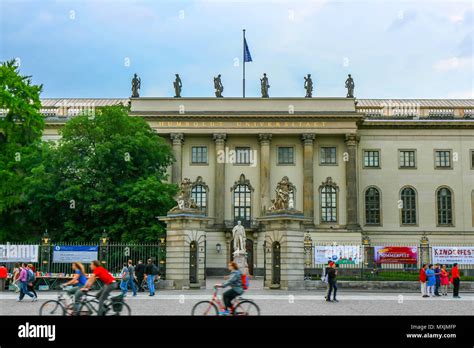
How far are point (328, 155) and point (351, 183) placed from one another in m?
3.78

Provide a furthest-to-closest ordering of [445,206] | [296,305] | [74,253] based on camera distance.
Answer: [445,206] → [74,253] → [296,305]

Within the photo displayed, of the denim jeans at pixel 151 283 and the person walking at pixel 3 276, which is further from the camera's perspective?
the person walking at pixel 3 276

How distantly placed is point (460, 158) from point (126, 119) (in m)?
35.5

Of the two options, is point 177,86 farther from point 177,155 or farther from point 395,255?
point 395,255

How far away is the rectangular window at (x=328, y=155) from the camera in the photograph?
63.1 meters

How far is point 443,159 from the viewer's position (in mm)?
64188

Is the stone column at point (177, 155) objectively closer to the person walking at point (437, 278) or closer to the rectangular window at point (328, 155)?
the rectangular window at point (328, 155)

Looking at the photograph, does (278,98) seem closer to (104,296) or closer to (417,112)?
(417,112)

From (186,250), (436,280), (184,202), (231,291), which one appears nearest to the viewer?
(231,291)

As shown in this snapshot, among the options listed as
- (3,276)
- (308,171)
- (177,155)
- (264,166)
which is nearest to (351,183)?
(308,171)

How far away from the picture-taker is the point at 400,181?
209 feet

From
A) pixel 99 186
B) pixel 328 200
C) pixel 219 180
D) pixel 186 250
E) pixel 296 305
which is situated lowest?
pixel 296 305

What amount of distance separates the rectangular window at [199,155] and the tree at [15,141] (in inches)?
858

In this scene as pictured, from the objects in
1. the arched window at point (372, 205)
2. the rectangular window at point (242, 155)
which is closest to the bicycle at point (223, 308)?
the rectangular window at point (242, 155)
